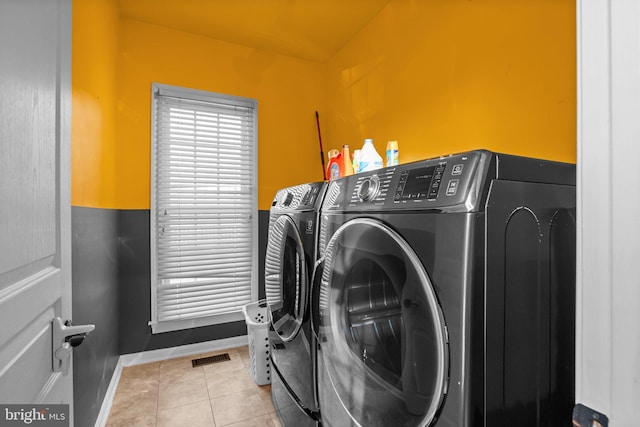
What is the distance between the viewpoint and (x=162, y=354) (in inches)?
95.8

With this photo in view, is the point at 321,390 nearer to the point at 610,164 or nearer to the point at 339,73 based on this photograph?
the point at 610,164

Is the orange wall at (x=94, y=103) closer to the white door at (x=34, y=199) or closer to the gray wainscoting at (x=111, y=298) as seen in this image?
the gray wainscoting at (x=111, y=298)

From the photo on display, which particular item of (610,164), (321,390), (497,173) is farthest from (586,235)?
(321,390)

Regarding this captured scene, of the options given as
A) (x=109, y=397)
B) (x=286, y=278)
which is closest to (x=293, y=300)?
(x=286, y=278)

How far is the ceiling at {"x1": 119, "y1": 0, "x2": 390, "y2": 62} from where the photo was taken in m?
2.16

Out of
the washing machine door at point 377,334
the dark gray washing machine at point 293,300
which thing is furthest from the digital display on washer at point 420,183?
the dark gray washing machine at point 293,300

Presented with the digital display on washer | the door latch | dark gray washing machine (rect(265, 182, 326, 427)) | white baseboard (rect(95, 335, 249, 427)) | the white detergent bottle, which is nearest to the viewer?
the door latch

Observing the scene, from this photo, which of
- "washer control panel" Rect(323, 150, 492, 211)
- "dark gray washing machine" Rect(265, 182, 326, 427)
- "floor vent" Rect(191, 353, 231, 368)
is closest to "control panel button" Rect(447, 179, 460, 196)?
"washer control panel" Rect(323, 150, 492, 211)

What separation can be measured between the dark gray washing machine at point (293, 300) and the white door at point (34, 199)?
31.9 inches

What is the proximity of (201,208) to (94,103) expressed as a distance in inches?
43.1

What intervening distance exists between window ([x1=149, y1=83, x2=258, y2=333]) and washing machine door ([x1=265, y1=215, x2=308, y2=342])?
3.19ft

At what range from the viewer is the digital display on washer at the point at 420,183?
76cm

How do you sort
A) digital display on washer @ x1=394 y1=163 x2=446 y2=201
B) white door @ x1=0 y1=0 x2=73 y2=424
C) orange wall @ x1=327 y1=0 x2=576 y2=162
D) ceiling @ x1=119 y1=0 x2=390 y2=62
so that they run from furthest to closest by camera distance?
1. ceiling @ x1=119 y1=0 x2=390 y2=62
2. orange wall @ x1=327 y1=0 x2=576 y2=162
3. digital display on washer @ x1=394 y1=163 x2=446 y2=201
4. white door @ x1=0 y1=0 x2=73 y2=424

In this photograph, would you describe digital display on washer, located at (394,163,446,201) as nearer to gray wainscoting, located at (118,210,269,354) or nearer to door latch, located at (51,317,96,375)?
door latch, located at (51,317,96,375)
